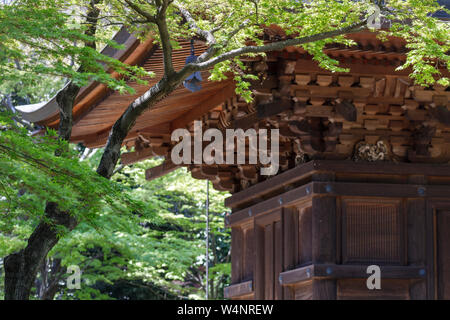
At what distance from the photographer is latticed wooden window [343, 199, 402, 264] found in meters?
7.49

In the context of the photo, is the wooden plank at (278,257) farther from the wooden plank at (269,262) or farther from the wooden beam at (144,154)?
the wooden beam at (144,154)

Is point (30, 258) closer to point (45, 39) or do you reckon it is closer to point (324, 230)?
point (45, 39)

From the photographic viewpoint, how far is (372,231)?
7574 mm

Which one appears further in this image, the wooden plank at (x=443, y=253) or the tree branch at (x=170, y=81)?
the wooden plank at (x=443, y=253)

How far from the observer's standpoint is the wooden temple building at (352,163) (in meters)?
7.17

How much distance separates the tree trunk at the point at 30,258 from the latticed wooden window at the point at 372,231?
264cm

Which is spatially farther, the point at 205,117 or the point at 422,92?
the point at 205,117

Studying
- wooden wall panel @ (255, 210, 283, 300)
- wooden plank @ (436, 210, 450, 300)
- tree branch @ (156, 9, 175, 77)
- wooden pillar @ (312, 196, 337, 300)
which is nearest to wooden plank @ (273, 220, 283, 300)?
wooden wall panel @ (255, 210, 283, 300)

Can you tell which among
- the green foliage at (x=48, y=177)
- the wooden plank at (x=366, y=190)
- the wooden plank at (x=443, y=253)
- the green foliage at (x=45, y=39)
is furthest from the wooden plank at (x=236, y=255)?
the green foliage at (x=48, y=177)

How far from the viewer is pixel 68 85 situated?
309 inches

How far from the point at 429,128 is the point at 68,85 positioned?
11.8ft
